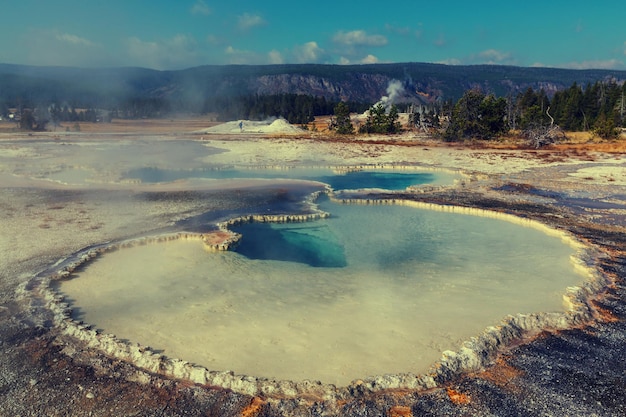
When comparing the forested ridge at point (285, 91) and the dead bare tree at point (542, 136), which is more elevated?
the forested ridge at point (285, 91)

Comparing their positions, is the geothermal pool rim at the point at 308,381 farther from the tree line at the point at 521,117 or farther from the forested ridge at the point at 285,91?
the forested ridge at the point at 285,91

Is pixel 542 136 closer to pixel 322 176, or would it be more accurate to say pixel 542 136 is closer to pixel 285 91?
pixel 322 176

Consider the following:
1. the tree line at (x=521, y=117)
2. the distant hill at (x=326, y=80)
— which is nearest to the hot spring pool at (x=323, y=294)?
the tree line at (x=521, y=117)

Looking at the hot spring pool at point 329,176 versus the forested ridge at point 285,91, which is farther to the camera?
the forested ridge at point 285,91

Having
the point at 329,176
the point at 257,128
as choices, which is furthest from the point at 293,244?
the point at 257,128

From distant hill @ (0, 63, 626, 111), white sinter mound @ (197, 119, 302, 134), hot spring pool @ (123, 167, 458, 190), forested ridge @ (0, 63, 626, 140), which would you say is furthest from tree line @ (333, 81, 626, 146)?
distant hill @ (0, 63, 626, 111)

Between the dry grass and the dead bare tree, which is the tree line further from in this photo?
the dry grass

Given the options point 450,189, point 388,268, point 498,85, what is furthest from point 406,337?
point 498,85
